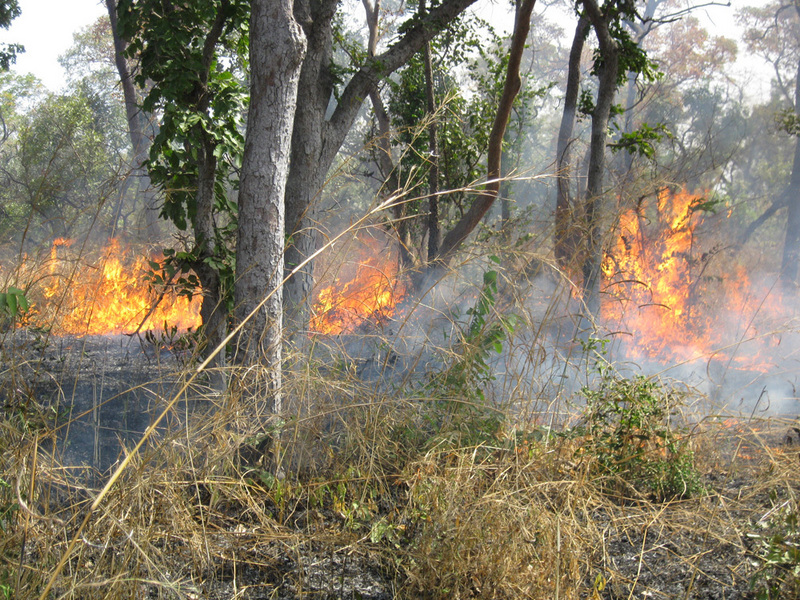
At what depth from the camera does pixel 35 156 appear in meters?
13.2

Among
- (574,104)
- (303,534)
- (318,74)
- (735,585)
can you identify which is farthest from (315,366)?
(574,104)

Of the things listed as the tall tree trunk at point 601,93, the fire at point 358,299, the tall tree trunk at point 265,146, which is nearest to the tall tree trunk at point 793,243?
the tall tree trunk at point 601,93

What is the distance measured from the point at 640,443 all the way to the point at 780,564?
84 cm

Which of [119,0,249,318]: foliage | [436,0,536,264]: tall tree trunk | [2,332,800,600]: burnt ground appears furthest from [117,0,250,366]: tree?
[436,0,536,264]: tall tree trunk

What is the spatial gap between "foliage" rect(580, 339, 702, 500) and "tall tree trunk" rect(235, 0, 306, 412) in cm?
179

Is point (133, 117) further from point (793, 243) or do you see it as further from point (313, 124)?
point (793, 243)

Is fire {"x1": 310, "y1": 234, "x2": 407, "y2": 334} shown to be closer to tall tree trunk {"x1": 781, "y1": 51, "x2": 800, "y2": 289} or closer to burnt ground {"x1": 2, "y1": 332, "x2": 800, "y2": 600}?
burnt ground {"x1": 2, "y1": 332, "x2": 800, "y2": 600}

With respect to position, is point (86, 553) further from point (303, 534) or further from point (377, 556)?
point (377, 556)

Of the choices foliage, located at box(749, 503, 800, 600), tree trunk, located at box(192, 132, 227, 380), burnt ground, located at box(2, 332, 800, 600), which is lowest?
burnt ground, located at box(2, 332, 800, 600)

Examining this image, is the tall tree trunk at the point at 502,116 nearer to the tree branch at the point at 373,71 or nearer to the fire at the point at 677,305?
the tree branch at the point at 373,71

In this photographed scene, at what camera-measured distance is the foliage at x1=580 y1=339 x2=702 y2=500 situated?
8.80 feet

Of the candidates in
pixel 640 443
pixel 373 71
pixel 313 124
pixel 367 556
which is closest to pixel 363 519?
pixel 367 556

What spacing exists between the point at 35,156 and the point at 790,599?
15550 millimetres

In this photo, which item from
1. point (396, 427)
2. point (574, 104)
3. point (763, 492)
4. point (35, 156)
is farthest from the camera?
point (35, 156)
